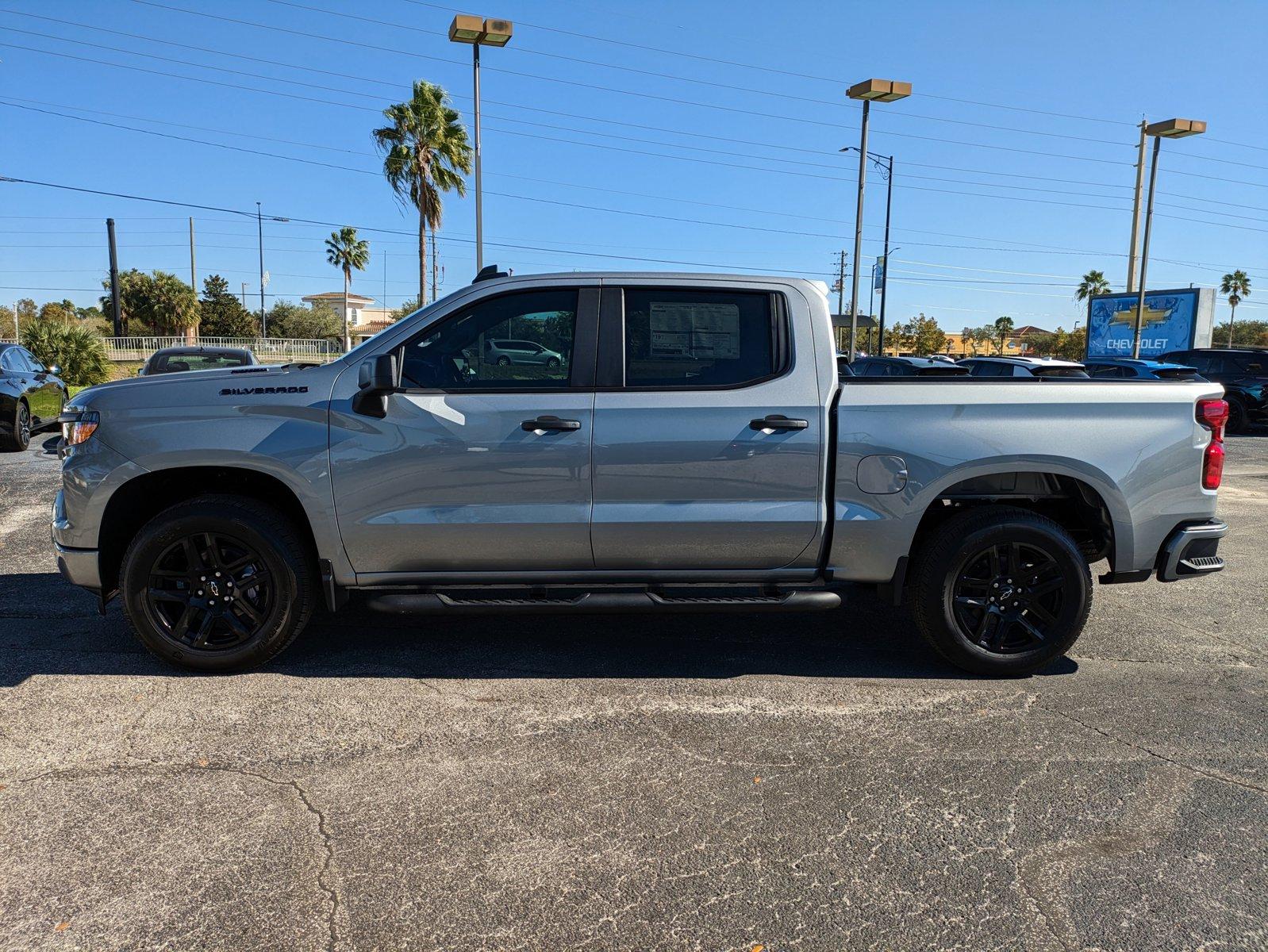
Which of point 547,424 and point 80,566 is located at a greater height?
point 547,424

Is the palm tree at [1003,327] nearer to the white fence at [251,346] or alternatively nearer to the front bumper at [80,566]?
the white fence at [251,346]

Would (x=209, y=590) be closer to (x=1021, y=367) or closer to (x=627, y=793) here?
(x=627, y=793)

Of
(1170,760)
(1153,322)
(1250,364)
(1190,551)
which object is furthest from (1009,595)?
(1153,322)

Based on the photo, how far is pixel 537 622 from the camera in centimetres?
551

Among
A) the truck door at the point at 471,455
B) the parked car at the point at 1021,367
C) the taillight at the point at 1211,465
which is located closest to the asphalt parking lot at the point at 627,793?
the truck door at the point at 471,455

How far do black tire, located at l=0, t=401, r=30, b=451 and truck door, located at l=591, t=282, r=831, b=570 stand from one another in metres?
12.0

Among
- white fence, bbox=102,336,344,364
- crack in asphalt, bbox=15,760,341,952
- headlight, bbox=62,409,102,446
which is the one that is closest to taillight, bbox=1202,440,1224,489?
crack in asphalt, bbox=15,760,341,952

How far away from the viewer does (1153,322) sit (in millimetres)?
34344

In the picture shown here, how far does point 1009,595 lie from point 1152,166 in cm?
3317

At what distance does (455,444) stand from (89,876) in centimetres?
220

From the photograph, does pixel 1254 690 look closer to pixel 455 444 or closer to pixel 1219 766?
pixel 1219 766

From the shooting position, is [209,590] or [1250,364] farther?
[1250,364]

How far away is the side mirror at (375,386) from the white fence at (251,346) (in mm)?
38671

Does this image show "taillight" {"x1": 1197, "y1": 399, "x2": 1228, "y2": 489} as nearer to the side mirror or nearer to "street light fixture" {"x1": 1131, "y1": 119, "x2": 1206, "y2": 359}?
the side mirror
